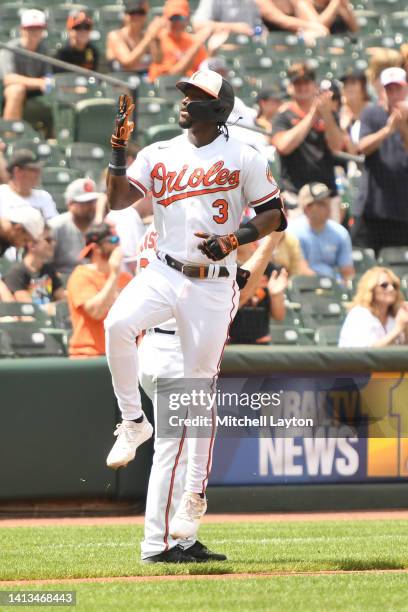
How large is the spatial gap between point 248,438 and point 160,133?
4846 millimetres

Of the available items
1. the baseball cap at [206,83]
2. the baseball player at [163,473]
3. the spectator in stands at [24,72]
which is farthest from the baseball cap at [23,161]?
the baseball cap at [206,83]

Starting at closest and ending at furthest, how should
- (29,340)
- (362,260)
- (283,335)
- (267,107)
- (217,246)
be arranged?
(217,246)
(29,340)
(283,335)
(362,260)
(267,107)

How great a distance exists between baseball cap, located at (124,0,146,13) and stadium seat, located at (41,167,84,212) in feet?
9.65

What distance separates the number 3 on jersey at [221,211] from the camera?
Answer: 19.5 ft

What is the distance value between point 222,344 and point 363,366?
131 inches

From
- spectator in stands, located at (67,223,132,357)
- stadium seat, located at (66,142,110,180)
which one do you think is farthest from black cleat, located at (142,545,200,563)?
stadium seat, located at (66,142,110,180)

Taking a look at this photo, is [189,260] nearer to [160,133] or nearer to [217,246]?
[217,246]

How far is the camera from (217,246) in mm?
5738

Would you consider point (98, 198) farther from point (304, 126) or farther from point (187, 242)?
point (187, 242)

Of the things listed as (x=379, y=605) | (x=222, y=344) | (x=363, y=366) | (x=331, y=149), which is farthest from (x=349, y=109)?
(x=379, y=605)

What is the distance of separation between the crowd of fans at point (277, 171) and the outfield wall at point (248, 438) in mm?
606

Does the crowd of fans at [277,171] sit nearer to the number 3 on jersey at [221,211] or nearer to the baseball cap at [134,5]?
the baseball cap at [134,5]

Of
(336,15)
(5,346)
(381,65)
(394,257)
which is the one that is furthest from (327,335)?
(336,15)

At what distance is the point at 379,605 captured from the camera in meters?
4.95
